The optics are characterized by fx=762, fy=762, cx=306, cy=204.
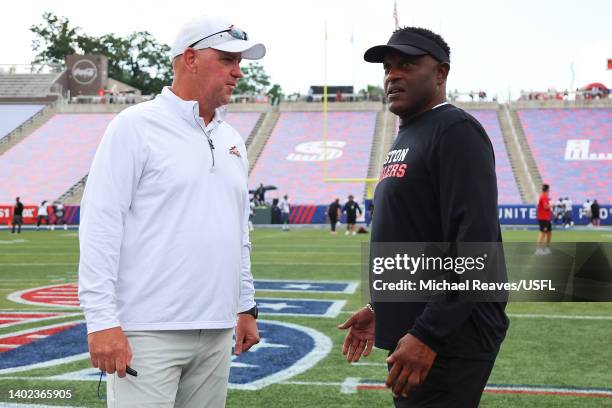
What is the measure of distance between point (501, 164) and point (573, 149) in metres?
4.24

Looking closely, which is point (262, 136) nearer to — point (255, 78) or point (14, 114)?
point (14, 114)

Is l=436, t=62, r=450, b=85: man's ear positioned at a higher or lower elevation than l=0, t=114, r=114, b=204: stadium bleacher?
lower

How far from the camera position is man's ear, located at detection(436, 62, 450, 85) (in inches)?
112

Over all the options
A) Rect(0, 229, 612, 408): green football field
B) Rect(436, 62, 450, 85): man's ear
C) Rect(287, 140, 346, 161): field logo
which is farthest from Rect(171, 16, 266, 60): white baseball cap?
Rect(287, 140, 346, 161): field logo

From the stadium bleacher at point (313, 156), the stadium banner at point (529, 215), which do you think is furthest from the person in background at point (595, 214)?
the stadium bleacher at point (313, 156)

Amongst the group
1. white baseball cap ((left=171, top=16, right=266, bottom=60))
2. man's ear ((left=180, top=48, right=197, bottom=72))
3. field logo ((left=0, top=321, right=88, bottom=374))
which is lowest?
field logo ((left=0, top=321, right=88, bottom=374))

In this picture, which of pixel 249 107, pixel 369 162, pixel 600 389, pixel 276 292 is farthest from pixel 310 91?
pixel 600 389

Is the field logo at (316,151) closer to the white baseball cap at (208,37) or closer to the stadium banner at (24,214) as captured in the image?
the stadium banner at (24,214)

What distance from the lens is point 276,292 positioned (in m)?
11.2

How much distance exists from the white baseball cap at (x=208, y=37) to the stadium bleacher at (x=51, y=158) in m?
38.3

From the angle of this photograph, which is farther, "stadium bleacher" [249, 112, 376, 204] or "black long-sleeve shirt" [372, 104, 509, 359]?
"stadium bleacher" [249, 112, 376, 204]

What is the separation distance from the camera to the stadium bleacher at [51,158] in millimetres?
40250

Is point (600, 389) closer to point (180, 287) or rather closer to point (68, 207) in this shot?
point (180, 287)

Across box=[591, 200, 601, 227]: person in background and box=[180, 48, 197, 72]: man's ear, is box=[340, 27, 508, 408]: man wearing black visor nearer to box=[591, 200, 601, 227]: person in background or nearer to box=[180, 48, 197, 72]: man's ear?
box=[180, 48, 197, 72]: man's ear
